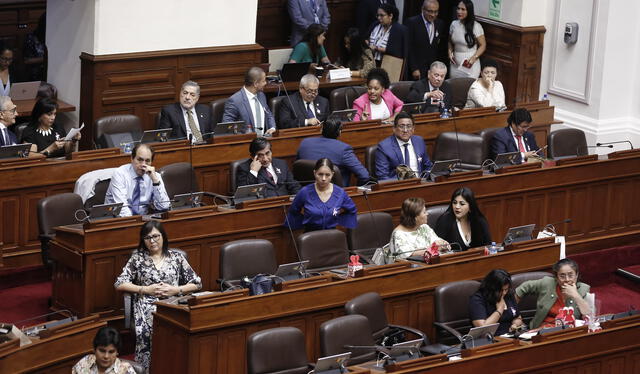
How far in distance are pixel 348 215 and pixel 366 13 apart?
13.8ft

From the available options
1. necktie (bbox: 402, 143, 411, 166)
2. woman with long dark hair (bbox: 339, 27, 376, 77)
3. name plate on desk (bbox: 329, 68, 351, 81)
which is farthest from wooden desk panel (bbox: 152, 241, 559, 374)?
woman with long dark hair (bbox: 339, 27, 376, 77)

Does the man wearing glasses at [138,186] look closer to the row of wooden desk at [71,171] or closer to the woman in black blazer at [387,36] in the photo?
the row of wooden desk at [71,171]

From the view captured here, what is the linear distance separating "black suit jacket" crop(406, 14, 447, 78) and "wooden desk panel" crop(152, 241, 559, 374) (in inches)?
150

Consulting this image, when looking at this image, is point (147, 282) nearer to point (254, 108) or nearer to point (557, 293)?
point (557, 293)

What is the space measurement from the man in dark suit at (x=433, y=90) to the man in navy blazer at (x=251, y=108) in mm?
1262

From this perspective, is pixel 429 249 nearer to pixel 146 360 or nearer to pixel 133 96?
pixel 146 360

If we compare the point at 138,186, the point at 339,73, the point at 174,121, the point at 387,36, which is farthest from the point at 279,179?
the point at 387,36

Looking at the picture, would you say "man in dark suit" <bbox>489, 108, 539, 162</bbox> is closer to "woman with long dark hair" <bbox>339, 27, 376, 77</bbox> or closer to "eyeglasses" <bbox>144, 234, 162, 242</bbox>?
"woman with long dark hair" <bbox>339, 27, 376, 77</bbox>

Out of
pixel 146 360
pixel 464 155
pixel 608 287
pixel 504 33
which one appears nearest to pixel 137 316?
pixel 146 360

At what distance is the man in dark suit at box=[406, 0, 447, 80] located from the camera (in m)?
11.0

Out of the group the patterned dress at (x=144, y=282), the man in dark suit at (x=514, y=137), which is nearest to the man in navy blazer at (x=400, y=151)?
the man in dark suit at (x=514, y=137)

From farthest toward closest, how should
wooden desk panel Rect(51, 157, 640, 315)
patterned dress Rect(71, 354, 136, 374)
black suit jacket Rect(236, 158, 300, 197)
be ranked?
black suit jacket Rect(236, 158, 300, 197) → wooden desk panel Rect(51, 157, 640, 315) → patterned dress Rect(71, 354, 136, 374)

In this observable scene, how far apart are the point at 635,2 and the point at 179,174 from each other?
4.44 metres

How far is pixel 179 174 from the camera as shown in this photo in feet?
25.9
